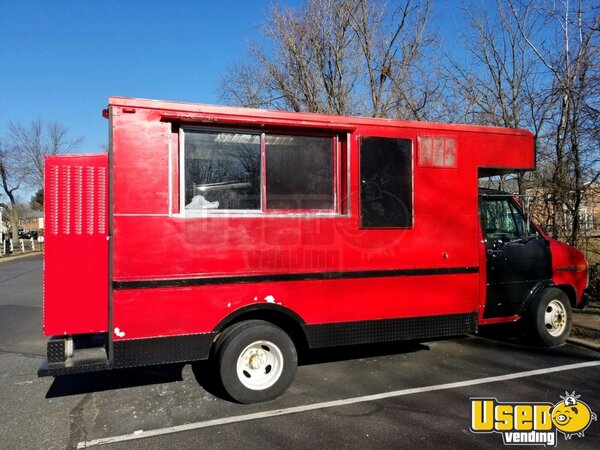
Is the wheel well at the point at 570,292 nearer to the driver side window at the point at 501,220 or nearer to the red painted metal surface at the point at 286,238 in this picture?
the driver side window at the point at 501,220

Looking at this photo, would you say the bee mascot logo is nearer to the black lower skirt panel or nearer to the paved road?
the paved road

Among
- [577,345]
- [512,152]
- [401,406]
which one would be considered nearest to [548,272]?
[577,345]

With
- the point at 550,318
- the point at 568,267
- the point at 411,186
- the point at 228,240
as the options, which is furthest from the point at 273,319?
the point at 568,267

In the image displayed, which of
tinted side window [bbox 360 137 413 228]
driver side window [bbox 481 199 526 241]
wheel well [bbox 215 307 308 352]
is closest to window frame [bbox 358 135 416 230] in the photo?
tinted side window [bbox 360 137 413 228]

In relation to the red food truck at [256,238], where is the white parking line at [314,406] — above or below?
below

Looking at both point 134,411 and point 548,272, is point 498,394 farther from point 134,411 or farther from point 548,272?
point 134,411

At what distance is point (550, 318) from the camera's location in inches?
243

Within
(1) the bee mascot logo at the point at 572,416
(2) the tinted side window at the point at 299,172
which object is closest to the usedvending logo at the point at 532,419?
(1) the bee mascot logo at the point at 572,416

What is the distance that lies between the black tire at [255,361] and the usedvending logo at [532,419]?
5.86 ft

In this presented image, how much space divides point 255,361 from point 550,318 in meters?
4.24

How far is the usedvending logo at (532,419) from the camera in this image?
372 cm

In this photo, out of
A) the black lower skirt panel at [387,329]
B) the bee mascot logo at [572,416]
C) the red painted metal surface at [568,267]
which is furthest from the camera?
the red painted metal surface at [568,267]

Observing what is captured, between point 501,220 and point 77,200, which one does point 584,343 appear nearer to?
point 501,220

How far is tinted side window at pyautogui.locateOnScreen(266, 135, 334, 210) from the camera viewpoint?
4512 millimetres
